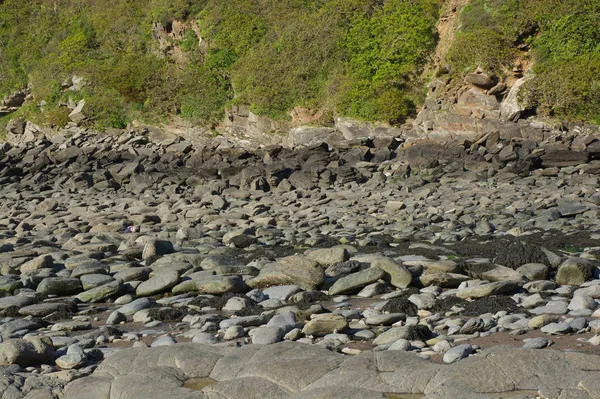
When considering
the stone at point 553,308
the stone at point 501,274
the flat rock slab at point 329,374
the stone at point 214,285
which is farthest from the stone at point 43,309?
the stone at point 553,308

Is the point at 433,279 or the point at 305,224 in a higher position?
the point at 433,279

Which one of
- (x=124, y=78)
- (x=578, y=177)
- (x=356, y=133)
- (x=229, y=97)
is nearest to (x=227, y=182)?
(x=356, y=133)

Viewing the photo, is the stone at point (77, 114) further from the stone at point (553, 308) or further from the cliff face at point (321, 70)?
the stone at point (553, 308)

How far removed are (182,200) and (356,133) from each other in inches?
323

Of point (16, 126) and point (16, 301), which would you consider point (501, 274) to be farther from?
point (16, 126)

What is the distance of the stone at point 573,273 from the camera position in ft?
24.2

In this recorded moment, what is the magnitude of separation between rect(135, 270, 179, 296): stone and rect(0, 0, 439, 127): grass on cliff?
1645 cm

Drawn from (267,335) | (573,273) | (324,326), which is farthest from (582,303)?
(267,335)

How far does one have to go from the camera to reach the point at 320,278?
7.93m

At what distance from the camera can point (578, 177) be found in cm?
1580

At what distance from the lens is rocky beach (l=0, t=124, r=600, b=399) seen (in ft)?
14.2

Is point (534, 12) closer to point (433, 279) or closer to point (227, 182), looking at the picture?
point (227, 182)

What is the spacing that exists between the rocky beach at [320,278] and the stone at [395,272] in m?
0.02

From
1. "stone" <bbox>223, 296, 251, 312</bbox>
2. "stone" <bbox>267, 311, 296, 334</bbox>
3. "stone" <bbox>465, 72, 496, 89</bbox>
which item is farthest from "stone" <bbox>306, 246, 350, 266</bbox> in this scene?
"stone" <bbox>465, 72, 496, 89</bbox>
